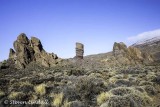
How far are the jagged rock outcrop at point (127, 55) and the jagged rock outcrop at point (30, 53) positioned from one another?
676 inches

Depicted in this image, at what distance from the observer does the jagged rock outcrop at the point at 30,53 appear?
44.6 metres

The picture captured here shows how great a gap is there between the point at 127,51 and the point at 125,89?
149 ft

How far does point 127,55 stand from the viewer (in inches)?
2101

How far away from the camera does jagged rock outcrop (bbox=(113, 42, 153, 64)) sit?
169 ft

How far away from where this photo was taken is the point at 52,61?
46.6 meters

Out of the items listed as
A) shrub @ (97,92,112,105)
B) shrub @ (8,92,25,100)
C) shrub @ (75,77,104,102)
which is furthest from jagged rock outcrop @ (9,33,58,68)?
shrub @ (97,92,112,105)

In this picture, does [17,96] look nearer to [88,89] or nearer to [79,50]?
[88,89]

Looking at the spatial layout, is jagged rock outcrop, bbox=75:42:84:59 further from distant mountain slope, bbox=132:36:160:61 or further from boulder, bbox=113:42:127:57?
distant mountain slope, bbox=132:36:160:61

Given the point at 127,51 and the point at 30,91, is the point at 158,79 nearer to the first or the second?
the point at 30,91

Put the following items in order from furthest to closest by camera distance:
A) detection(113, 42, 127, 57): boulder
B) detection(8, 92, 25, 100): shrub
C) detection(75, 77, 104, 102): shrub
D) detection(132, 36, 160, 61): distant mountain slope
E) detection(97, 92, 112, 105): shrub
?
detection(132, 36, 160, 61): distant mountain slope → detection(113, 42, 127, 57): boulder → detection(8, 92, 25, 100): shrub → detection(75, 77, 104, 102): shrub → detection(97, 92, 112, 105): shrub

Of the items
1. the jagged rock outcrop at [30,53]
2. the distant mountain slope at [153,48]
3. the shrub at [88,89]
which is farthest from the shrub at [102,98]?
the distant mountain slope at [153,48]

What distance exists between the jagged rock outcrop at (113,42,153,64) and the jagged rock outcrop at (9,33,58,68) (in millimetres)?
17175

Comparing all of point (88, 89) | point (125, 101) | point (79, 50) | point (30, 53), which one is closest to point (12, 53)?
point (30, 53)

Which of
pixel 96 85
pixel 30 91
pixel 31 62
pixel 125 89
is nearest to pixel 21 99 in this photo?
pixel 30 91
